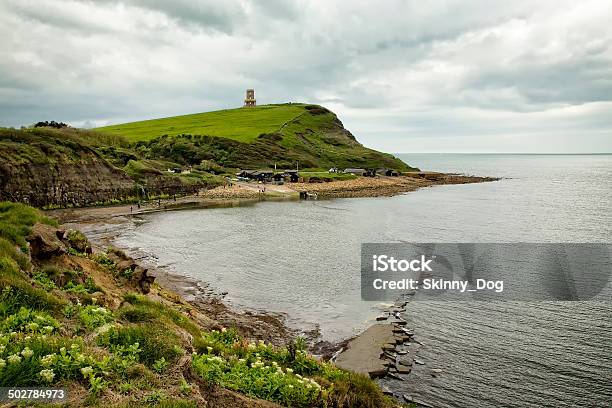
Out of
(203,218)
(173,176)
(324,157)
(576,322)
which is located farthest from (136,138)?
(576,322)

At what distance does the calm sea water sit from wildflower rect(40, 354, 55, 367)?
13012 mm

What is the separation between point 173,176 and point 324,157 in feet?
289

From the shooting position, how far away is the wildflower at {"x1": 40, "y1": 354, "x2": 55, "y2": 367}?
324 inches

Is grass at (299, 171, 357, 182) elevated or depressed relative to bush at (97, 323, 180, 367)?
elevated

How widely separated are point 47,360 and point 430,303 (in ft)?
76.7

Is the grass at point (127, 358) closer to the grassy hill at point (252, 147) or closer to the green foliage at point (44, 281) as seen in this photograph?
the green foliage at point (44, 281)

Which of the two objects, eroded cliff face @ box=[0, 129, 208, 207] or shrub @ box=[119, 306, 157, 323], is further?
eroded cliff face @ box=[0, 129, 208, 207]

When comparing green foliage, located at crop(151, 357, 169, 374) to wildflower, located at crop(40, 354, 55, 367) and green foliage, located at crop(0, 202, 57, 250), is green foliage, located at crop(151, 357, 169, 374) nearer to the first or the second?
wildflower, located at crop(40, 354, 55, 367)

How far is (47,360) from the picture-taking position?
8.30 meters

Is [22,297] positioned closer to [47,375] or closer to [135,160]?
[47,375]

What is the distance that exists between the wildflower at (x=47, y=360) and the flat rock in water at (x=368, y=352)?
12606 millimetres

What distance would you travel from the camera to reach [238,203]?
84750 millimetres

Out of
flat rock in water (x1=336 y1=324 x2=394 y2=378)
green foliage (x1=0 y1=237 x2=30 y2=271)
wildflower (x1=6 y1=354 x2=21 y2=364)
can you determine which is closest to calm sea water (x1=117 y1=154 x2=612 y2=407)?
flat rock in water (x1=336 y1=324 x2=394 y2=378)

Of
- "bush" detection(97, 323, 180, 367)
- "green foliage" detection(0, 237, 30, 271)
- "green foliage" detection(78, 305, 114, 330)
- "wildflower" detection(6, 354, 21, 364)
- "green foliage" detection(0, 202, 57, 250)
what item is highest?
"green foliage" detection(0, 202, 57, 250)
